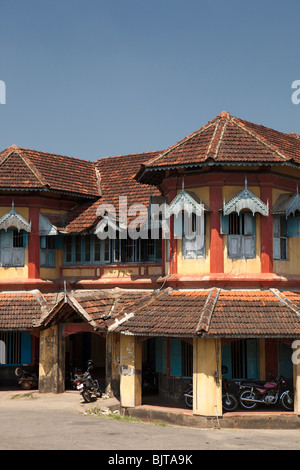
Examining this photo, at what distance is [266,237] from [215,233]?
1.56m

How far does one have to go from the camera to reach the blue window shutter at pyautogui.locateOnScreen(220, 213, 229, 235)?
18266mm

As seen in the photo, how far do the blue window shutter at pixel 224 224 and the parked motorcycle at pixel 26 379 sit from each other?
911 cm

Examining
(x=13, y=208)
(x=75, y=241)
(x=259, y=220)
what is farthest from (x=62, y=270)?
(x=259, y=220)

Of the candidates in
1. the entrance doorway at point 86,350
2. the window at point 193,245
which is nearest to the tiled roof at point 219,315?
the window at point 193,245

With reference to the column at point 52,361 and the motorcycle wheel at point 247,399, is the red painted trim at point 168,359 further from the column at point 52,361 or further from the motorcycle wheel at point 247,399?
the column at point 52,361

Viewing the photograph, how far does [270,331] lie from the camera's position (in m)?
16.2

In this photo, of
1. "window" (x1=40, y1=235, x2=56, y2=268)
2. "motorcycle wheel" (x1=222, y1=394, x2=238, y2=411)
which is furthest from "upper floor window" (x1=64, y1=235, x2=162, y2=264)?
"motorcycle wheel" (x1=222, y1=394, x2=238, y2=411)

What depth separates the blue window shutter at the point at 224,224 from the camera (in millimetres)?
18266

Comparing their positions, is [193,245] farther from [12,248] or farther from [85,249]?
[12,248]

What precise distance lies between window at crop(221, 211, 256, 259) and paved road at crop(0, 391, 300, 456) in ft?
17.0

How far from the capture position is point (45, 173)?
77.2ft

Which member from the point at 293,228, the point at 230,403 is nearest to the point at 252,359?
the point at 230,403

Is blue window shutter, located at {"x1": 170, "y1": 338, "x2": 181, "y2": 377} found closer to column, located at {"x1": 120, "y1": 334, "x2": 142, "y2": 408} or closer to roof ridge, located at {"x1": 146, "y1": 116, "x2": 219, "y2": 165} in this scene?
column, located at {"x1": 120, "y1": 334, "x2": 142, "y2": 408}

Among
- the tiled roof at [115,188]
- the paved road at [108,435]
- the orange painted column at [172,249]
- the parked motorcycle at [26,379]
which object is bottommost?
the paved road at [108,435]
